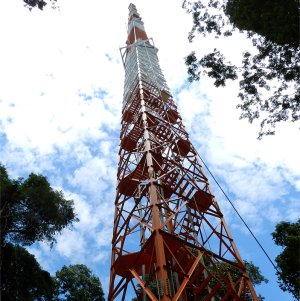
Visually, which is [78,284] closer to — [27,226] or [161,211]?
[27,226]

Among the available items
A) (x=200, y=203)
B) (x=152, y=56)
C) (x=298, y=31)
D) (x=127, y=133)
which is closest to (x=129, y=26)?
(x=152, y=56)

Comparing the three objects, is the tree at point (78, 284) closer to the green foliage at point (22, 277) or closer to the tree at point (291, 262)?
the green foliage at point (22, 277)

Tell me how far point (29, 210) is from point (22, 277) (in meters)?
2.82

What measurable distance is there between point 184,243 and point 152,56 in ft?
60.5

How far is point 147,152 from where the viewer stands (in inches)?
466

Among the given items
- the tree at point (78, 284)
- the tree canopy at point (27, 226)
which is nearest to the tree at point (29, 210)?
the tree canopy at point (27, 226)

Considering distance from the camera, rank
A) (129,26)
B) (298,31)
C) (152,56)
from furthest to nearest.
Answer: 1. (129,26)
2. (152,56)
3. (298,31)

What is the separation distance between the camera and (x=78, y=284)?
69.2 ft

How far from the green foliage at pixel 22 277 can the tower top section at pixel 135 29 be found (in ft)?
58.9

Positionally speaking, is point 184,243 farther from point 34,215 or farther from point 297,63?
point 34,215

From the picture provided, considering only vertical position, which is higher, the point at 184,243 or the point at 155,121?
the point at 155,121

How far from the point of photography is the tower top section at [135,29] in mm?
28531

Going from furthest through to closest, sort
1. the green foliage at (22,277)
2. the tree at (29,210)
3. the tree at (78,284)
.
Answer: the tree at (78,284), the tree at (29,210), the green foliage at (22,277)

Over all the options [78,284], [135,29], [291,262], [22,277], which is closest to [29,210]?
[22,277]
